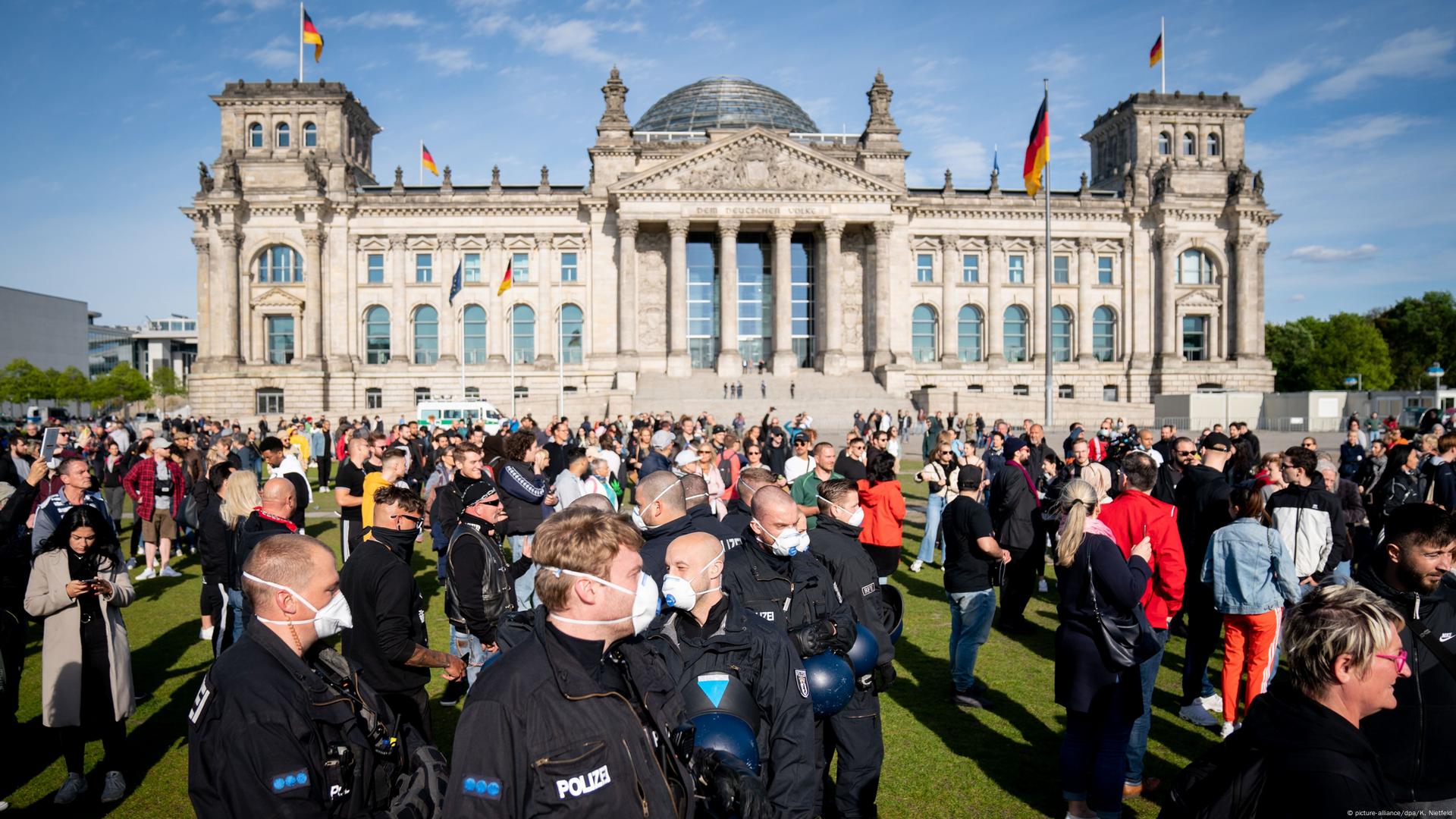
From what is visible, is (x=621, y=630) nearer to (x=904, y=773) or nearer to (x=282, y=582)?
(x=282, y=582)

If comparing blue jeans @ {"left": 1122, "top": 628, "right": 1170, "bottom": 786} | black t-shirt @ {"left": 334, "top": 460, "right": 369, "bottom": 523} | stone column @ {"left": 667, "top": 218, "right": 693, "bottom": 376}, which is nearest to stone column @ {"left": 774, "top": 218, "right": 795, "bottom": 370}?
stone column @ {"left": 667, "top": 218, "right": 693, "bottom": 376}

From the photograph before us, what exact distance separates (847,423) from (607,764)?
4491 cm

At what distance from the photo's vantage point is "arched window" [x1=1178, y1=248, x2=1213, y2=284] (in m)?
59.8

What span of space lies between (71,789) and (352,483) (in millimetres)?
5413

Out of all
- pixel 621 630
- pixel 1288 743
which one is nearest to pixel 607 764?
pixel 621 630

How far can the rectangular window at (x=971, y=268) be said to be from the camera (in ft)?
193

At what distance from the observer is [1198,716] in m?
8.00

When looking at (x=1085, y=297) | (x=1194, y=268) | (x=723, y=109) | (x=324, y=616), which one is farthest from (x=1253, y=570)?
(x=723, y=109)

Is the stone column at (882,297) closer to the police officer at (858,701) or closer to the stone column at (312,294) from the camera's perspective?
the stone column at (312,294)

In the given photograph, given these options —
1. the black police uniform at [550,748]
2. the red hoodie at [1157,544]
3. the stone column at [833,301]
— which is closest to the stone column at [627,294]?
the stone column at [833,301]

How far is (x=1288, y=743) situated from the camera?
2895 millimetres

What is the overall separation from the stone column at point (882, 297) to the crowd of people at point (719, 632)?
141 feet

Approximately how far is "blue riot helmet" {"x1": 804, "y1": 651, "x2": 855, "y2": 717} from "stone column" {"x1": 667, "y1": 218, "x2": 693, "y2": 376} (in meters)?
49.4

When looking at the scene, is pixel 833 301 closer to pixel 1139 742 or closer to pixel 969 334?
pixel 969 334
